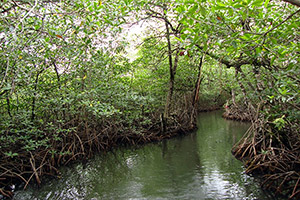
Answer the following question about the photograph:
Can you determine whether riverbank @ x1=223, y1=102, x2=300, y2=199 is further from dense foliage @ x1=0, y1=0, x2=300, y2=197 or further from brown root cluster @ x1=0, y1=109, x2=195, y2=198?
brown root cluster @ x1=0, y1=109, x2=195, y2=198

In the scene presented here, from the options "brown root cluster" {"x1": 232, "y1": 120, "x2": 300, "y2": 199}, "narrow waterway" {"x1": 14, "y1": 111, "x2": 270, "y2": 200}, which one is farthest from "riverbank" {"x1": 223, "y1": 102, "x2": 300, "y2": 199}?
"narrow waterway" {"x1": 14, "y1": 111, "x2": 270, "y2": 200}

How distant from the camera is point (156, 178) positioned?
5340 mm

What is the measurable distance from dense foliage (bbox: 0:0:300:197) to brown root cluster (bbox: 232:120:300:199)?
6 centimetres

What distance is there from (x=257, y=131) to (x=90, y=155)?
5.22 meters

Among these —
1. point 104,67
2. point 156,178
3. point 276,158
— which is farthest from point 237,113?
point 104,67

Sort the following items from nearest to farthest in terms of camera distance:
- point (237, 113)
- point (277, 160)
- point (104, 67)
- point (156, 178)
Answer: point (277, 160) → point (156, 178) → point (104, 67) → point (237, 113)

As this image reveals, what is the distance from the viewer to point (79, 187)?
16.3 feet

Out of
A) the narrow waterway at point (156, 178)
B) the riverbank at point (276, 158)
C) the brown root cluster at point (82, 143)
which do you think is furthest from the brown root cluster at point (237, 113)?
the riverbank at point (276, 158)

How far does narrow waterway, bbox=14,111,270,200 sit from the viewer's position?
14.6ft

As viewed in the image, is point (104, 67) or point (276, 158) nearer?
point (276, 158)

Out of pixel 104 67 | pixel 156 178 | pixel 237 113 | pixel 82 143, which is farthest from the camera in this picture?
pixel 237 113

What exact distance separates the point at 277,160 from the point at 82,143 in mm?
5618

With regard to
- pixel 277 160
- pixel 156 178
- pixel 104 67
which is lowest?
pixel 156 178

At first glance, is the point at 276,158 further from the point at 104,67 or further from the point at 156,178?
the point at 104,67
